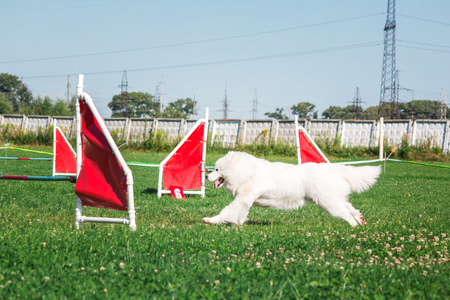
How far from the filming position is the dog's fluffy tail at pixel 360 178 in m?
7.11

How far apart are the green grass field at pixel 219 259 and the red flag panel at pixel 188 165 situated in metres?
3.02

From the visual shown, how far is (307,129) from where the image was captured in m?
33.3

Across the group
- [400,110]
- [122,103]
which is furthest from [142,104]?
[400,110]

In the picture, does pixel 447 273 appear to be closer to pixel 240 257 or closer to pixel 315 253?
pixel 315 253

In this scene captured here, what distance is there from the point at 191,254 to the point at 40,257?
146cm

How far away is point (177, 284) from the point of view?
12.2 feet

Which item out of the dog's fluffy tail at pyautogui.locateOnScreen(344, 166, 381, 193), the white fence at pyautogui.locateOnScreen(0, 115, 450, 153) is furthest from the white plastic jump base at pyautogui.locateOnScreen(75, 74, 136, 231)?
the white fence at pyautogui.locateOnScreen(0, 115, 450, 153)

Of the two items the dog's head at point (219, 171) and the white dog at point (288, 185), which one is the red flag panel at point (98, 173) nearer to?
the white dog at point (288, 185)

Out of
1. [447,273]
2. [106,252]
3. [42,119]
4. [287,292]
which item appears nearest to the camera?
[287,292]

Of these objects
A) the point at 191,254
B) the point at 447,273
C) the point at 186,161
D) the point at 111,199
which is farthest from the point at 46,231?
the point at 186,161

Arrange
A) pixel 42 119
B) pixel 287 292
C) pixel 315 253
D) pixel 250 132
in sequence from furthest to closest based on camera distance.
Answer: pixel 42 119 < pixel 250 132 < pixel 315 253 < pixel 287 292

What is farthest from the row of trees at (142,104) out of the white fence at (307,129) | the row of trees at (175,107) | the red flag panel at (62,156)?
the red flag panel at (62,156)

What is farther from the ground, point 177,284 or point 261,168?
point 261,168

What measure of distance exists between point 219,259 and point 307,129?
29402 millimetres
